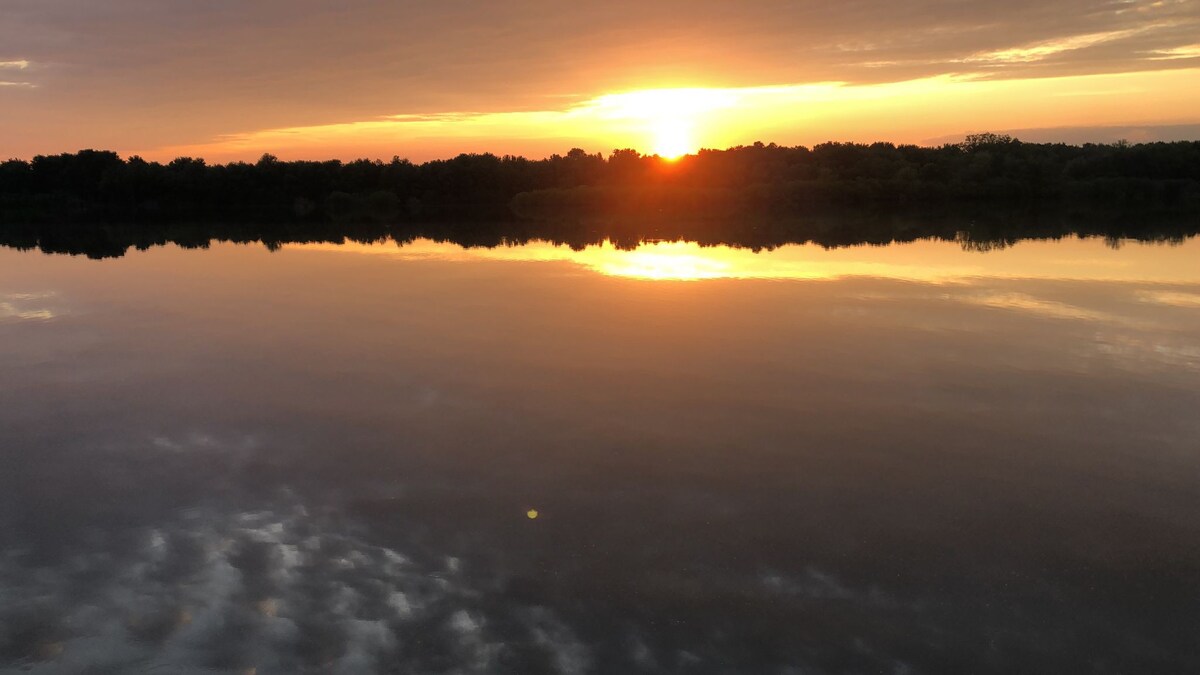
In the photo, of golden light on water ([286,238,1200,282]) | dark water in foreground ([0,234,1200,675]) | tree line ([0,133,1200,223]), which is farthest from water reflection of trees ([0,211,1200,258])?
→ dark water in foreground ([0,234,1200,675])

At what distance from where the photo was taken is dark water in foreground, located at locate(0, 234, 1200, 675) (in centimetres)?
637

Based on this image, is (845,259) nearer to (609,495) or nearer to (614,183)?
(609,495)

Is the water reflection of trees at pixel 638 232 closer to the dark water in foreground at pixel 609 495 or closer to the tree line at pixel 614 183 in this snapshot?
the tree line at pixel 614 183

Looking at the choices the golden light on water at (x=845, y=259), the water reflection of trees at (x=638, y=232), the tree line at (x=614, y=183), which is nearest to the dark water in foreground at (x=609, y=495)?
the golden light on water at (x=845, y=259)

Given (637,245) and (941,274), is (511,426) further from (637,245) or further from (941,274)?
(637,245)

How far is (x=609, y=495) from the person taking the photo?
358 inches

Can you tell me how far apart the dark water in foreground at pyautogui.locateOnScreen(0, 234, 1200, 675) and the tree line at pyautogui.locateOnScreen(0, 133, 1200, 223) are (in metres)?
56.0

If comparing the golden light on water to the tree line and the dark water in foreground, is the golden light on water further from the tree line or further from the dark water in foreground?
the tree line

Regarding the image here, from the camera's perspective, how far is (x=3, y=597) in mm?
7047

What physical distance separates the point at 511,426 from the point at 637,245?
30.0 metres

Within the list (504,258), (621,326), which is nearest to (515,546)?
(621,326)

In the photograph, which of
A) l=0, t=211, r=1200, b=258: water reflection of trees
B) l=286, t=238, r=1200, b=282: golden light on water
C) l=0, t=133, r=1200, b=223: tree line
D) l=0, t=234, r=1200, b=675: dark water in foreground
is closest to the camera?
l=0, t=234, r=1200, b=675: dark water in foreground

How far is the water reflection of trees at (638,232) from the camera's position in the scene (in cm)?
4241

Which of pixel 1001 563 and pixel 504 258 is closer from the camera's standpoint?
pixel 1001 563
